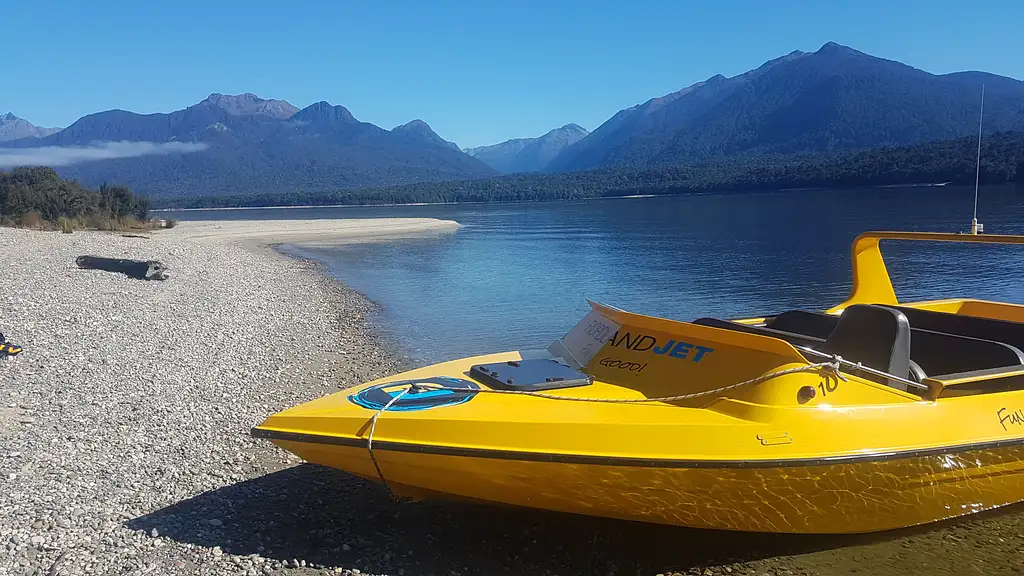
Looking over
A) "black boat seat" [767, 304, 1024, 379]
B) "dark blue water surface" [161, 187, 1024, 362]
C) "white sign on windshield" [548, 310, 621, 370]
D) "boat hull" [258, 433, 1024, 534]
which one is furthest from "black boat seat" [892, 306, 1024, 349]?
"dark blue water surface" [161, 187, 1024, 362]

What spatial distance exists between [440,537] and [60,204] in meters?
36.6

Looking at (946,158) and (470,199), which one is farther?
(470,199)

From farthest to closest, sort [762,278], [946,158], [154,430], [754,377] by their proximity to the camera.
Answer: [946,158] → [762,278] → [154,430] → [754,377]

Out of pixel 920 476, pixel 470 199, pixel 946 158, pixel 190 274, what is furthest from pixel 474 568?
pixel 470 199

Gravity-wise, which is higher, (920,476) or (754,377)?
(754,377)

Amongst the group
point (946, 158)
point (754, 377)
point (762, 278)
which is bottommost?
point (762, 278)

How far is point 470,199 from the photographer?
155 metres

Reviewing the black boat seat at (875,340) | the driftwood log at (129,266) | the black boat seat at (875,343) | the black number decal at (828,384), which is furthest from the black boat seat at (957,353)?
the driftwood log at (129,266)

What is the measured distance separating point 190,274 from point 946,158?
94553mm

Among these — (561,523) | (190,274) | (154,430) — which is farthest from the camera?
(190,274)

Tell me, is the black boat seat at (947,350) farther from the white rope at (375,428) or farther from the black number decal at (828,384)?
the white rope at (375,428)

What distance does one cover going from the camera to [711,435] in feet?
13.6

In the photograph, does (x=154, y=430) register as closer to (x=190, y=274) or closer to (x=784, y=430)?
(x=784, y=430)

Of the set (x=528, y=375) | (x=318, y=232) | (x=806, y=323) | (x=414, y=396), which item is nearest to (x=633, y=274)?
(x=806, y=323)
